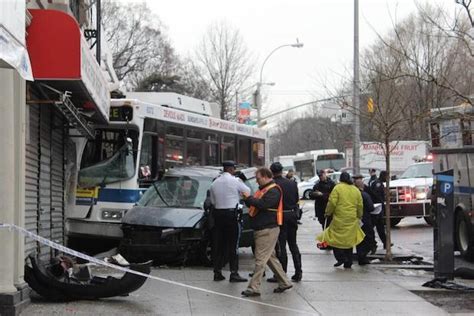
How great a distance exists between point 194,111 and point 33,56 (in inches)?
315

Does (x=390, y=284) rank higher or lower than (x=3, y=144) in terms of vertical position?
lower

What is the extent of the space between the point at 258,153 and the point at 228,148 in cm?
244

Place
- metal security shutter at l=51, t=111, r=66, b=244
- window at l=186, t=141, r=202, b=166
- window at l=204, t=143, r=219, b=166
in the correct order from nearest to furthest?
metal security shutter at l=51, t=111, r=66, b=244
window at l=186, t=141, r=202, b=166
window at l=204, t=143, r=219, b=166

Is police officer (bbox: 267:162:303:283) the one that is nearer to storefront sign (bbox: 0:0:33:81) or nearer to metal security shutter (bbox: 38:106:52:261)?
metal security shutter (bbox: 38:106:52:261)

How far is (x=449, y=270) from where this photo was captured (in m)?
10.1

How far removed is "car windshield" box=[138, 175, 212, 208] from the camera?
12180 millimetres

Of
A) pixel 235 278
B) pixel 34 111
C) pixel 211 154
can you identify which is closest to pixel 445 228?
pixel 235 278

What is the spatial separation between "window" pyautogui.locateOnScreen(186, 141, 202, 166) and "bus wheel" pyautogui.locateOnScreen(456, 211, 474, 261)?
19.3 feet

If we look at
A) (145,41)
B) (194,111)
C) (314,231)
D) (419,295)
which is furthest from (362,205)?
(145,41)

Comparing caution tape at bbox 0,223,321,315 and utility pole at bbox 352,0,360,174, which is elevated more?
utility pole at bbox 352,0,360,174

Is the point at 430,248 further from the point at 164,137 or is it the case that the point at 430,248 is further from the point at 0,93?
the point at 0,93

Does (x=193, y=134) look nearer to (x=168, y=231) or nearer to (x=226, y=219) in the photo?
(x=168, y=231)

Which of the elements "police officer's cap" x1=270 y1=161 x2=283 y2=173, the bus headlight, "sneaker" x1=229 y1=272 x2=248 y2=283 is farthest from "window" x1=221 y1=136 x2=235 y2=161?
"sneaker" x1=229 y1=272 x2=248 y2=283

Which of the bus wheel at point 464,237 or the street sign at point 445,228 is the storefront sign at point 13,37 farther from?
the bus wheel at point 464,237
